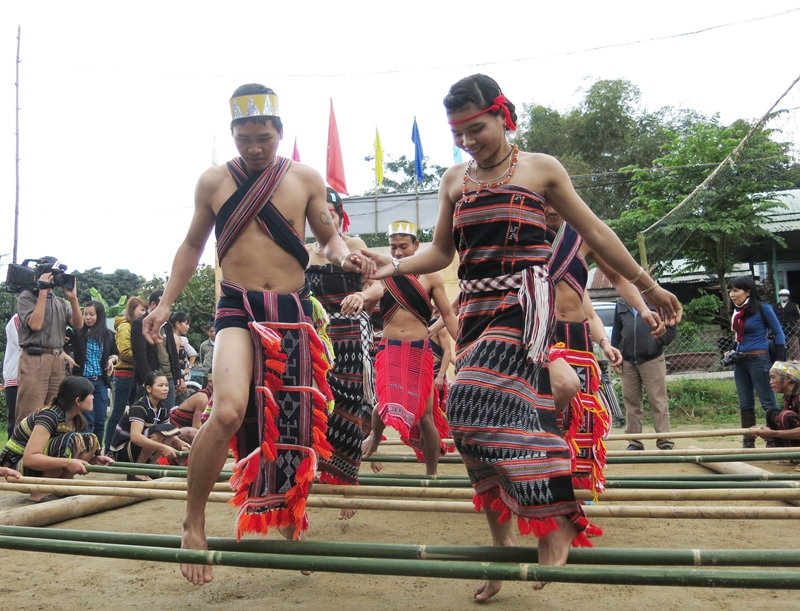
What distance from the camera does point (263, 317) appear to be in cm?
372

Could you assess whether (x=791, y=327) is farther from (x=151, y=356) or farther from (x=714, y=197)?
(x=151, y=356)

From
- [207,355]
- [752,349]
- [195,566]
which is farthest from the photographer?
[207,355]

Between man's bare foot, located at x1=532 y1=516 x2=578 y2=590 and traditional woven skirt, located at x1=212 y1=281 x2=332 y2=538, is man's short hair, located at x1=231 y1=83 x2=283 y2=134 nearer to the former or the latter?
traditional woven skirt, located at x1=212 y1=281 x2=332 y2=538

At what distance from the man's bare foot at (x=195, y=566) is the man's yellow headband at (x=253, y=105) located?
1.99 meters

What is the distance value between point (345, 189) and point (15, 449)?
13072mm

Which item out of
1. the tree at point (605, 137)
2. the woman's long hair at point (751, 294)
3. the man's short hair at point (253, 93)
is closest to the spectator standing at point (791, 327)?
the woman's long hair at point (751, 294)

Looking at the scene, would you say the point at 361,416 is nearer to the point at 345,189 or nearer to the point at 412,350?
the point at 412,350

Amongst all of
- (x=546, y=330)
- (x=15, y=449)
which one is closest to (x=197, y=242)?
(x=546, y=330)

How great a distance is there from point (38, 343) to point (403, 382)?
3.81m

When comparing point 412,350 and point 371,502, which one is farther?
point 412,350

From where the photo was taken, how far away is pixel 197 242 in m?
3.99

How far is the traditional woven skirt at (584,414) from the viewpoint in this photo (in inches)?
180

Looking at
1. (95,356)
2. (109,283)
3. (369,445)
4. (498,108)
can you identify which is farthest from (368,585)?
(109,283)

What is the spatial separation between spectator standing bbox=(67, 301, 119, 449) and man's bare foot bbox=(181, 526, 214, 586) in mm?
5525
